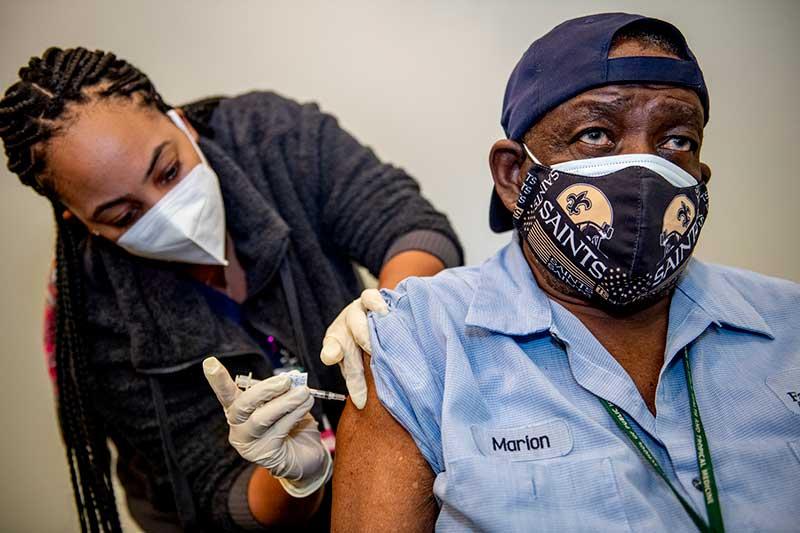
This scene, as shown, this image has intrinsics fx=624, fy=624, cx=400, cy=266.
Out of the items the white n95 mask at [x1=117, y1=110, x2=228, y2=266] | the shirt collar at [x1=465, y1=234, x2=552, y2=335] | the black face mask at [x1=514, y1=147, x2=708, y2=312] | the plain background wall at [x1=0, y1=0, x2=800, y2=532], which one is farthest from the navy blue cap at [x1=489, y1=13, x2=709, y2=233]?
the white n95 mask at [x1=117, y1=110, x2=228, y2=266]

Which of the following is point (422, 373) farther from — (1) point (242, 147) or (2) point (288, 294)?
(1) point (242, 147)

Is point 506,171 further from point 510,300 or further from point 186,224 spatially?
point 186,224

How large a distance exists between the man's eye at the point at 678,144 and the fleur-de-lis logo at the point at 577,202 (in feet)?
0.55

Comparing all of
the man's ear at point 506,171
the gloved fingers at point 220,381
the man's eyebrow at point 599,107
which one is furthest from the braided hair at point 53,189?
the man's eyebrow at point 599,107

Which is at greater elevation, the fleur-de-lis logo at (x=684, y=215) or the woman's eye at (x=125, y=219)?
the fleur-de-lis logo at (x=684, y=215)

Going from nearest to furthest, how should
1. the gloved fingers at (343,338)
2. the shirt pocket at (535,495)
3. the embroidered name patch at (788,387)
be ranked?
the shirt pocket at (535,495), the embroidered name patch at (788,387), the gloved fingers at (343,338)

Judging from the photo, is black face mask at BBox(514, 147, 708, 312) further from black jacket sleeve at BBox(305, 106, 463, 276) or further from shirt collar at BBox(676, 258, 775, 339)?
black jacket sleeve at BBox(305, 106, 463, 276)

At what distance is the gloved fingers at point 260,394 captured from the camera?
1062mm

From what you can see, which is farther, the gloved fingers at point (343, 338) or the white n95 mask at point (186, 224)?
the white n95 mask at point (186, 224)

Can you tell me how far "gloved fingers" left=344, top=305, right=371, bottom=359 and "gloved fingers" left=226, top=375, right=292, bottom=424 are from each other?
0.13 metres

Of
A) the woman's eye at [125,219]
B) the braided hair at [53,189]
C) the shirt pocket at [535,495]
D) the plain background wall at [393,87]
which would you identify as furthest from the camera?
the plain background wall at [393,87]

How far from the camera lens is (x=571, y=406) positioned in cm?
91

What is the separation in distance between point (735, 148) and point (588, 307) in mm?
869

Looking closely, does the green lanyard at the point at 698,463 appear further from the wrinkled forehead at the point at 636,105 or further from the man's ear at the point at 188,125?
the man's ear at the point at 188,125
